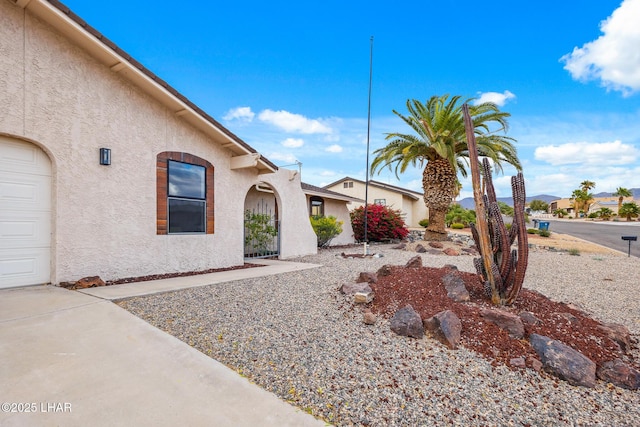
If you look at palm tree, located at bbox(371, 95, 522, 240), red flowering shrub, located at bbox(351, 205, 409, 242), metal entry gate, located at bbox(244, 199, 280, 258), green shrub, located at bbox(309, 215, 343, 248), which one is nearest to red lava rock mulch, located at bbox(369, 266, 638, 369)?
metal entry gate, located at bbox(244, 199, 280, 258)

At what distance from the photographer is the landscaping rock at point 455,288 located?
4680mm

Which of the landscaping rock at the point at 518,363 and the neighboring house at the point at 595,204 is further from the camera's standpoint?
the neighboring house at the point at 595,204

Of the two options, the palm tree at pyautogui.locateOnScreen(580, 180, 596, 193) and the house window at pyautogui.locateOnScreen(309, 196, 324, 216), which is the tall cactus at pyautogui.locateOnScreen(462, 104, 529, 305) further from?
the palm tree at pyautogui.locateOnScreen(580, 180, 596, 193)

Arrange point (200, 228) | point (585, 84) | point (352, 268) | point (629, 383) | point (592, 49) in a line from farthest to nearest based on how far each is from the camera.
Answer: point (585, 84), point (592, 49), point (352, 268), point (200, 228), point (629, 383)

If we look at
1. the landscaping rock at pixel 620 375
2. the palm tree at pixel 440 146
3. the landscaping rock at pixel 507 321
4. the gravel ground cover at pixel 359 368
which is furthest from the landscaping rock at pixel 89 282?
the palm tree at pixel 440 146

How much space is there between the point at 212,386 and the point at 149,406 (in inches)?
18.9

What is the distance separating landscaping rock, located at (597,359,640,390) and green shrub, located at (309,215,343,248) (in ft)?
36.5

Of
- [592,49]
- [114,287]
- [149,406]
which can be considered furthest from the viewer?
[592,49]

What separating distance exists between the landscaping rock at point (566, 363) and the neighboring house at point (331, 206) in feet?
37.4

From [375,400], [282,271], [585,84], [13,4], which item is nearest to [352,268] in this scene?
[282,271]

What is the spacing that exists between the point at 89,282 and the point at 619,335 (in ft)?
26.2

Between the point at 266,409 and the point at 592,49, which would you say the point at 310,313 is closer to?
the point at 266,409

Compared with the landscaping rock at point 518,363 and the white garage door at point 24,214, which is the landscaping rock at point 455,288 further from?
the white garage door at point 24,214

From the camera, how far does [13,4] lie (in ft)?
16.4
